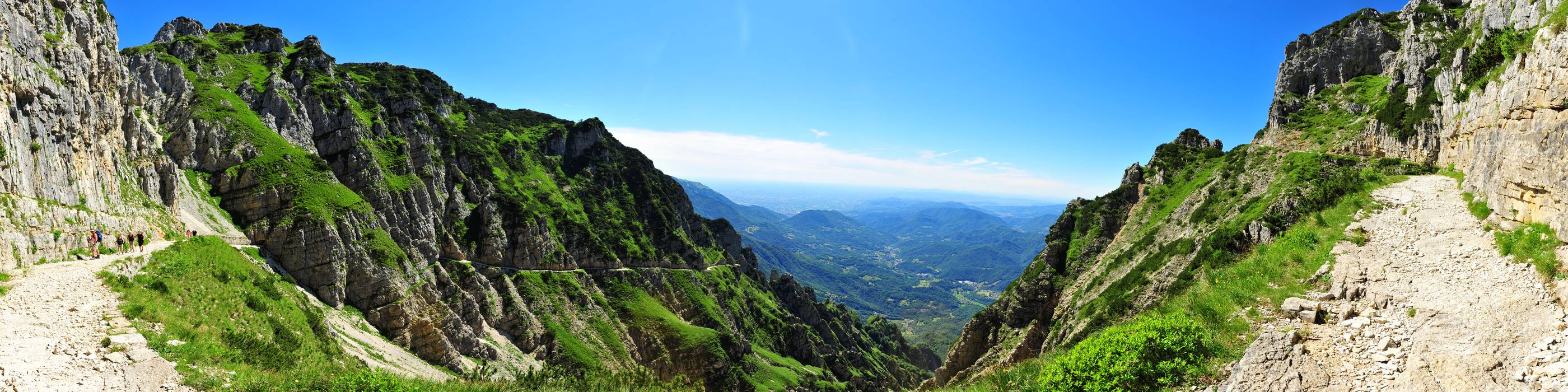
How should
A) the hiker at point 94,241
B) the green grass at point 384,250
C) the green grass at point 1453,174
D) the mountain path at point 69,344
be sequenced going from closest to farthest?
the mountain path at point 69,344 → the green grass at point 1453,174 → the hiker at point 94,241 → the green grass at point 384,250

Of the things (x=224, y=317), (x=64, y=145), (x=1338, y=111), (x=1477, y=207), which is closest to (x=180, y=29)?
(x=64, y=145)

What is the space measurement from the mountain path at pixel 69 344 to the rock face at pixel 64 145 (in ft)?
18.1

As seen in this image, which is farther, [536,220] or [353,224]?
[536,220]

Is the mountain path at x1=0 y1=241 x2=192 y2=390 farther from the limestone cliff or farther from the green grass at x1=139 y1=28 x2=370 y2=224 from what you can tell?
the green grass at x1=139 y1=28 x2=370 y2=224

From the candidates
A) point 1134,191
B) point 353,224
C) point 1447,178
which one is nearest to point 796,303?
point 1134,191

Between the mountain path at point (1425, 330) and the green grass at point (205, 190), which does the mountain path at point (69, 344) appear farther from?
the green grass at point (205, 190)

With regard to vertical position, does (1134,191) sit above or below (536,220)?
above

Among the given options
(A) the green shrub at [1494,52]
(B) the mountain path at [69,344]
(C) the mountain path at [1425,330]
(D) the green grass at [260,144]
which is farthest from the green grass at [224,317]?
(A) the green shrub at [1494,52]

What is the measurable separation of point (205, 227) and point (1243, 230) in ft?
324

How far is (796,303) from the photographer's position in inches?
7530

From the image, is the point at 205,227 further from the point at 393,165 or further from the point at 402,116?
the point at 402,116

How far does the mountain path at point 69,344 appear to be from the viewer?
16.1 m

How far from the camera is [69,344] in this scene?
1856 cm

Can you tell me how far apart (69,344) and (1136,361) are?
32.9 metres
